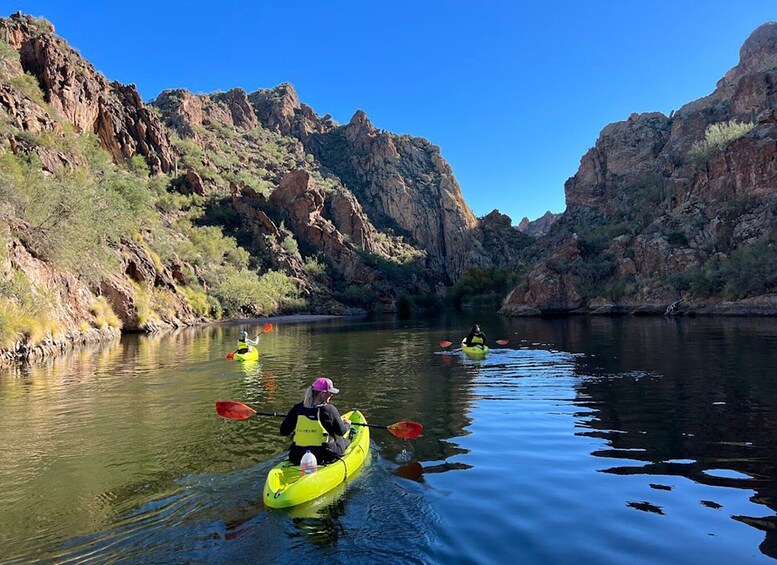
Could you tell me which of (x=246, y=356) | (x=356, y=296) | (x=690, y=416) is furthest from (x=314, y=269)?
(x=690, y=416)

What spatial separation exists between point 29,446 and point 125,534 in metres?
5.49

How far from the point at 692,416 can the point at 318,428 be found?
26.5ft

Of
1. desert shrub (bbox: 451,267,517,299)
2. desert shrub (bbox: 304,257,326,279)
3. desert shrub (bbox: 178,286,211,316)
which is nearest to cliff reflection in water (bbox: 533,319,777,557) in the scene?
desert shrub (bbox: 178,286,211,316)

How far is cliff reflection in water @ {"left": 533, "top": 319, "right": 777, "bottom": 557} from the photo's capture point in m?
7.40

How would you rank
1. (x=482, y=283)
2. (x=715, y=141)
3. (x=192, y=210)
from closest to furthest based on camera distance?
1. (x=715, y=141)
2. (x=192, y=210)
3. (x=482, y=283)

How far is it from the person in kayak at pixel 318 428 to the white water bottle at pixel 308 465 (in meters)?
0.47

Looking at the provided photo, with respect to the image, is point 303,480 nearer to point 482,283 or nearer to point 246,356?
point 246,356

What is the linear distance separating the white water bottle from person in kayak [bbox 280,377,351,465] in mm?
471

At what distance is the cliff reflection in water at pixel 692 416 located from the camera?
24.3 feet

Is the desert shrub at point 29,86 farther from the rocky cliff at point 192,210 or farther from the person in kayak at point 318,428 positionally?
the person in kayak at point 318,428

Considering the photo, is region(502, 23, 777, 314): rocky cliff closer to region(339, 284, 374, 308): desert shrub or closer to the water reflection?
the water reflection

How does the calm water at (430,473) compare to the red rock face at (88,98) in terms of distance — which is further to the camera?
the red rock face at (88,98)

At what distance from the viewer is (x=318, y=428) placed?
7859mm

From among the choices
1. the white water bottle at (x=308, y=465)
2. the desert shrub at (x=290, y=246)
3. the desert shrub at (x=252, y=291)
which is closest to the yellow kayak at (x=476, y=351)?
the white water bottle at (x=308, y=465)
